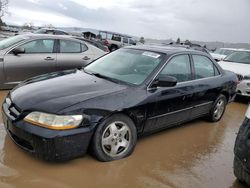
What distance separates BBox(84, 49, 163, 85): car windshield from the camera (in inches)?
163

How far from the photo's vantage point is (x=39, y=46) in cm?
677

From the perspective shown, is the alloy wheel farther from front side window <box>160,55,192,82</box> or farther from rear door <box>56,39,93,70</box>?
rear door <box>56,39,93,70</box>

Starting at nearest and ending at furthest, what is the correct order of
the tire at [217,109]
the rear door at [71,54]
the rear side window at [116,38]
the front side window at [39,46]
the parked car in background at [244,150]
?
the parked car in background at [244,150]
the tire at [217,109]
the front side window at [39,46]
the rear door at [71,54]
the rear side window at [116,38]

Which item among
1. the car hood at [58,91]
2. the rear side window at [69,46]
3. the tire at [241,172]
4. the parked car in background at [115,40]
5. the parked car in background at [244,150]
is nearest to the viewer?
the parked car in background at [244,150]

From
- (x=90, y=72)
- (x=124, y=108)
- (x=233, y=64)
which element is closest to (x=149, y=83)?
(x=124, y=108)

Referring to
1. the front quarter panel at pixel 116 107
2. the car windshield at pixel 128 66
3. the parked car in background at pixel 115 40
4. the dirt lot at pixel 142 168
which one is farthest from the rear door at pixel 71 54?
the parked car in background at pixel 115 40

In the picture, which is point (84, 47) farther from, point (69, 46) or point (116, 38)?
point (116, 38)

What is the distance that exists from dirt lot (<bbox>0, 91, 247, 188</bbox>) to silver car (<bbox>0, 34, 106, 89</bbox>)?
2298 mm

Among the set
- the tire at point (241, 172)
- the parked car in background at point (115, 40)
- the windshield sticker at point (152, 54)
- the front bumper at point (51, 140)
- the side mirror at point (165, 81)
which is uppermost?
the parked car in background at point (115, 40)

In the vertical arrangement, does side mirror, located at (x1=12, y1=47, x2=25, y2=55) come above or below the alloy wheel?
above

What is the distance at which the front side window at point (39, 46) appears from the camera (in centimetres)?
658

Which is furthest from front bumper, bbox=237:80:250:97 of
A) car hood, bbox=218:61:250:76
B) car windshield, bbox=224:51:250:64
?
car windshield, bbox=224:51:250:64

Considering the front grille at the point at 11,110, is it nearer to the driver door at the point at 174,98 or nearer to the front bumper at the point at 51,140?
the front bumper at the point at 51,140

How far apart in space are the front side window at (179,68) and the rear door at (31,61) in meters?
3.48
